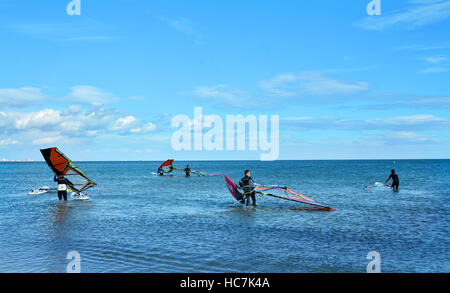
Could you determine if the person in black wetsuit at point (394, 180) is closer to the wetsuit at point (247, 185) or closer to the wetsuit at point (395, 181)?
the wetsuit at point (395, 181)

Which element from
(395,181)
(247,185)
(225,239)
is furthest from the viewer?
(395,181)

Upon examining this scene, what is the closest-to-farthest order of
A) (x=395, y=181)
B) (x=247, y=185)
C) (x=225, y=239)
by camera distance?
(x=225, y=239)
(x=247, y=185)
(x=395, y=181)

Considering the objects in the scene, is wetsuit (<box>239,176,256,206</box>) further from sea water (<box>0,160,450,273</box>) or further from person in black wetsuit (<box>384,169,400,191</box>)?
person in black wetsuit (<box>384,169,400,191</box>)

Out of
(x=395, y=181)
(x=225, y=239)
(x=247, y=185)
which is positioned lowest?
(x=225, y=239)

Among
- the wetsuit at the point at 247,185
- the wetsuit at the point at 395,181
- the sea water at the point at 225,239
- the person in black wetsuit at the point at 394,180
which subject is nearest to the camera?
the sea water at the point at 225,239

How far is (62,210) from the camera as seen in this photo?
20.3 meters

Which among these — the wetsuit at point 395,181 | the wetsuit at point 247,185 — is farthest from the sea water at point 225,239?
the wetsuit at point 395,181

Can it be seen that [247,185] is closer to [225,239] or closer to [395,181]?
[225,239]

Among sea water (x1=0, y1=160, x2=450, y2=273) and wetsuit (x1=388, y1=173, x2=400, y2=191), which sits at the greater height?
wetsuit (x1=388, y1=173, x2=400, y2=191)

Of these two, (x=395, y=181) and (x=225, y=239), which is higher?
(x=395, y=181)

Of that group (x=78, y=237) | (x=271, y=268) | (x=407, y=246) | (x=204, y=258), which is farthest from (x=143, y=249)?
→ (x=407, y=246)

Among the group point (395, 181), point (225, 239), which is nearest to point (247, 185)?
point (225, 239)

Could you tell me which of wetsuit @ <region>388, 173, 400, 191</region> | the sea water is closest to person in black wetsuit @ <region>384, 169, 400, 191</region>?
wetsuit @ <region>388, 173, 400, 191</region>
